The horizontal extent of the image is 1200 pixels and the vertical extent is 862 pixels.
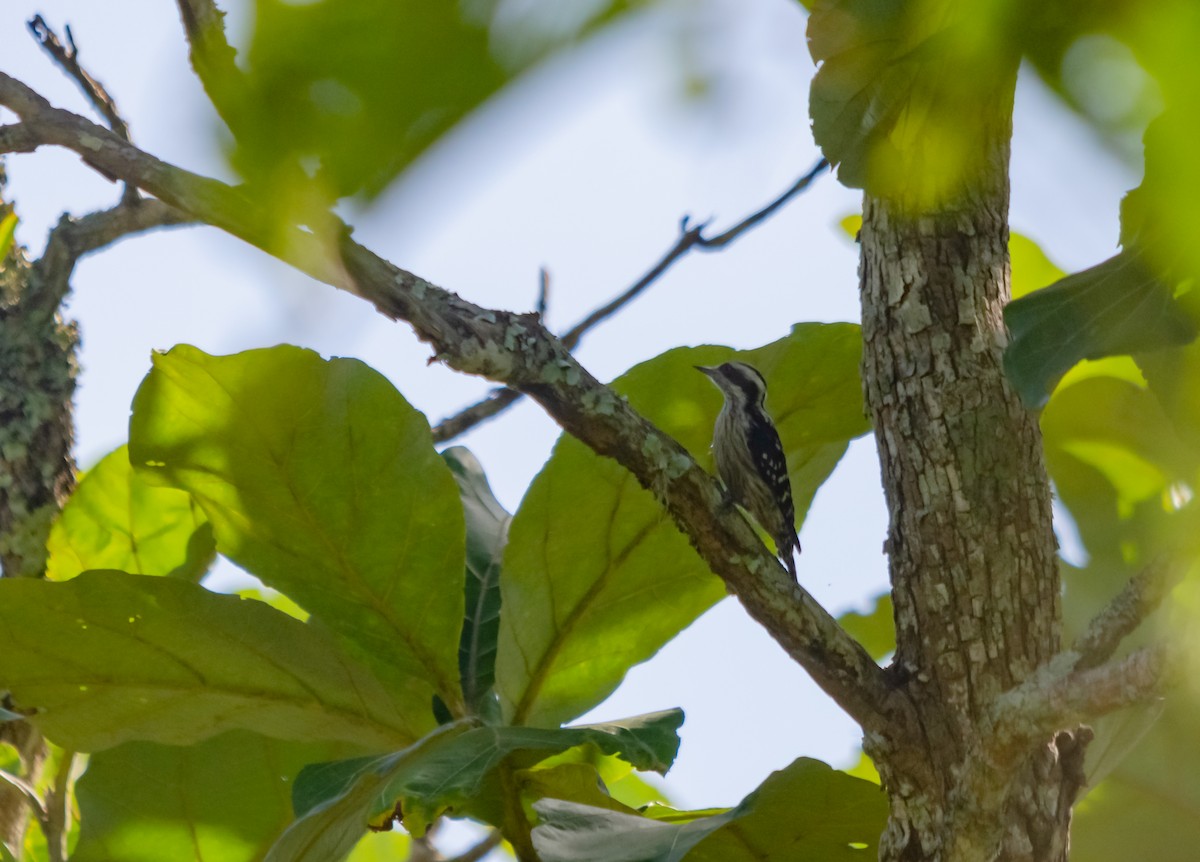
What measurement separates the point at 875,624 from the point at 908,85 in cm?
158

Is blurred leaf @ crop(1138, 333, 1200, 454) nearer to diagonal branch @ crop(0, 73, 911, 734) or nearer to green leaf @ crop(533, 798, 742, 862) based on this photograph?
diagonal branch @ crop(0, 73, 911, 734)

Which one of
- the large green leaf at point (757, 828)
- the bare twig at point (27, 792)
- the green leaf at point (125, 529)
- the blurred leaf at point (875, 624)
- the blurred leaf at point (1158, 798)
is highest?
the green leaf at point (125, 529)

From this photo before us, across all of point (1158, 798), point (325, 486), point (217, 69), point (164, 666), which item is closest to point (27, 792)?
point (164, 666)

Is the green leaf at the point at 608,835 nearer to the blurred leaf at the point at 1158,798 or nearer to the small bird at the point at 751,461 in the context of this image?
the blurred leaf at the point at 1158,798

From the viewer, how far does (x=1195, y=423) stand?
1008 millimetres

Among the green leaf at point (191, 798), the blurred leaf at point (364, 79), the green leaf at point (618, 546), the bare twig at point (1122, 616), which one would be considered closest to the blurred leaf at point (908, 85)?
the blurred leaf at point (364, 79)

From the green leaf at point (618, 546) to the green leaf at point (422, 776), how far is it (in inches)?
10.8

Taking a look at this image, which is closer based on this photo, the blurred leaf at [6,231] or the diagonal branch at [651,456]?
the diagonal branch at [651,456]

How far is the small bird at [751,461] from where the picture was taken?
3.31 metres

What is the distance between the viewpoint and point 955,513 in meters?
1.44

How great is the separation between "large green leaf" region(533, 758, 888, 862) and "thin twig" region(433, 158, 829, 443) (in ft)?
2.28

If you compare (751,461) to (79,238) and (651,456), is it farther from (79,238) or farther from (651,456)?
(651,456)

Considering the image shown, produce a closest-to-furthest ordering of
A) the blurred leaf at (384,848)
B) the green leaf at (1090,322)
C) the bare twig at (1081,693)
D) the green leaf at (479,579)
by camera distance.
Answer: the green leaf at (1090,322) < the bare twig at (1081,693) < the green leaf at (479,579) < the blurred leaf at (384,848)

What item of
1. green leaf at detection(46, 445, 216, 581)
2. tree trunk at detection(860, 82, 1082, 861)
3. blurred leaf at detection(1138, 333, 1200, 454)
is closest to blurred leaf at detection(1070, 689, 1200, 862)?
tree trunk at detection(860, 82, 1082, 861)
